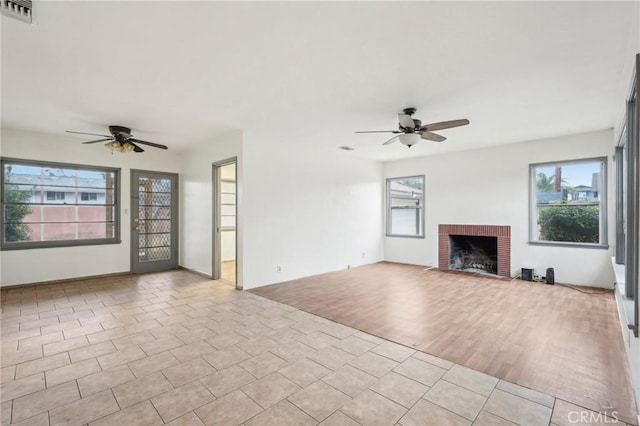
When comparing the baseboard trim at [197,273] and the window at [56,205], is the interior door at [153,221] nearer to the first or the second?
the baseboard trim at [197,273]

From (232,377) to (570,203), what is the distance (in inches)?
253

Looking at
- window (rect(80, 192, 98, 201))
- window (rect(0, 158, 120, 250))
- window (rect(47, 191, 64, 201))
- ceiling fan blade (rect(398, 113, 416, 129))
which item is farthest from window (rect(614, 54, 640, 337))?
window (rect(47, 191, 64, 201))

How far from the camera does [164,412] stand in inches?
79.9

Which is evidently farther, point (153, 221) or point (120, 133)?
point (153, 221)

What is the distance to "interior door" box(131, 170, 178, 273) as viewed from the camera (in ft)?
21.4

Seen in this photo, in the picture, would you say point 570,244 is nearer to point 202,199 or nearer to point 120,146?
point 202,199

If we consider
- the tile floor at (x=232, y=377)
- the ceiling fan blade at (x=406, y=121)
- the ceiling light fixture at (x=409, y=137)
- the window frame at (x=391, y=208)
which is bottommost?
the tile floor at (x=232, y=377)

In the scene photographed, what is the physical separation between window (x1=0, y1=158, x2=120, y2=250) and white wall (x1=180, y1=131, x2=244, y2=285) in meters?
1.34

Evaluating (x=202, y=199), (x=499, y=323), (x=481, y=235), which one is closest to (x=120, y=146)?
(x=202, y=199)

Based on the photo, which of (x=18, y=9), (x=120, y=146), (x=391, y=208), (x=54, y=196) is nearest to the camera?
(x=18, y=9)

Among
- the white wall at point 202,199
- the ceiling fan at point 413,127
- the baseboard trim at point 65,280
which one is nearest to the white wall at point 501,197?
the ceiling fan at point 413,127

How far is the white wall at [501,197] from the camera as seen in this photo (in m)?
5.36

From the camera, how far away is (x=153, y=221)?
680 cm

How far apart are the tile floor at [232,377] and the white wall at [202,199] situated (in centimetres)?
207
